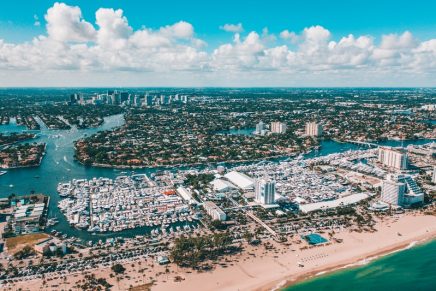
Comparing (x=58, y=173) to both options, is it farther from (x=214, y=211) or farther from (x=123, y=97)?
(x=123, y=97)

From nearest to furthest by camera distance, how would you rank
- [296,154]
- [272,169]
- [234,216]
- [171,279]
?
1. [171,279]
2. [234,216]
3. [272,169]
4. [296,154]

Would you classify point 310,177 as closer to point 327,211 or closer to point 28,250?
A: point 327,211

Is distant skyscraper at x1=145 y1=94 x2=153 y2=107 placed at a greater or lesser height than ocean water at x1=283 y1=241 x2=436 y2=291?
greater

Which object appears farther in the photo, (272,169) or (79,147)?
(79,147)

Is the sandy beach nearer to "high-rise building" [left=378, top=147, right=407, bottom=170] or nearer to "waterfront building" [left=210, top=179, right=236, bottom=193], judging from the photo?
"waterfront building" [left=210, top=179, right=236, bottom=193]

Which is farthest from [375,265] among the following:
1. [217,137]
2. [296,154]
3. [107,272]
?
[217,137]

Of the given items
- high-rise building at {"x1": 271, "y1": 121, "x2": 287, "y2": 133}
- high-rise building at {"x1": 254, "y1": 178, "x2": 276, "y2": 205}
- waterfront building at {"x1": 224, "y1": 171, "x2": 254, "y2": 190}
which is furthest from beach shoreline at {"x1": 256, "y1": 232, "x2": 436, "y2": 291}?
high-rise building at {"x1": 271, "y1": 121, "x2": 287, "y2": 133}
